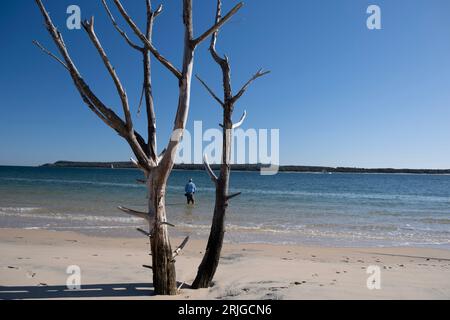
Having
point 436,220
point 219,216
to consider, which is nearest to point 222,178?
point 219,216

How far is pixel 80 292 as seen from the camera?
534 cm

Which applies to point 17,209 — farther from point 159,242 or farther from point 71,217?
point 159,242

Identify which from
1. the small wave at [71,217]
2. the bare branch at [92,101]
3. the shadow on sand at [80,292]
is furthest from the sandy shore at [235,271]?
the small wave at [71,217]

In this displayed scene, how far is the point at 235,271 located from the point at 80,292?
8.94 ft

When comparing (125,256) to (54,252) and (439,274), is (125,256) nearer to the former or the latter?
(54,252)

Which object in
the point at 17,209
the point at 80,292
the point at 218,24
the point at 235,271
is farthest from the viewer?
the point at 17,209

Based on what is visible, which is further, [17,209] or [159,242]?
[17,209]

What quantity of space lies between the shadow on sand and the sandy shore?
1 cm

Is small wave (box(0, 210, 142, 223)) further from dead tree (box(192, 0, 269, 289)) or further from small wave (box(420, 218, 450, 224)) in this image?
small wave (box(420, 218, 450, 224))

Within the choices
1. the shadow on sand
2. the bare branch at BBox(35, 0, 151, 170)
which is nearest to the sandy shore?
the shadow on sand

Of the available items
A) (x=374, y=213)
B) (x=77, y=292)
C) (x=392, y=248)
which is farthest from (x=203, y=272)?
(x=374, y=213)

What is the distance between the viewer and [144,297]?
195 inches

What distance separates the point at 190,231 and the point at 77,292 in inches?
354

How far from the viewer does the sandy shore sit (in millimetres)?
5422
